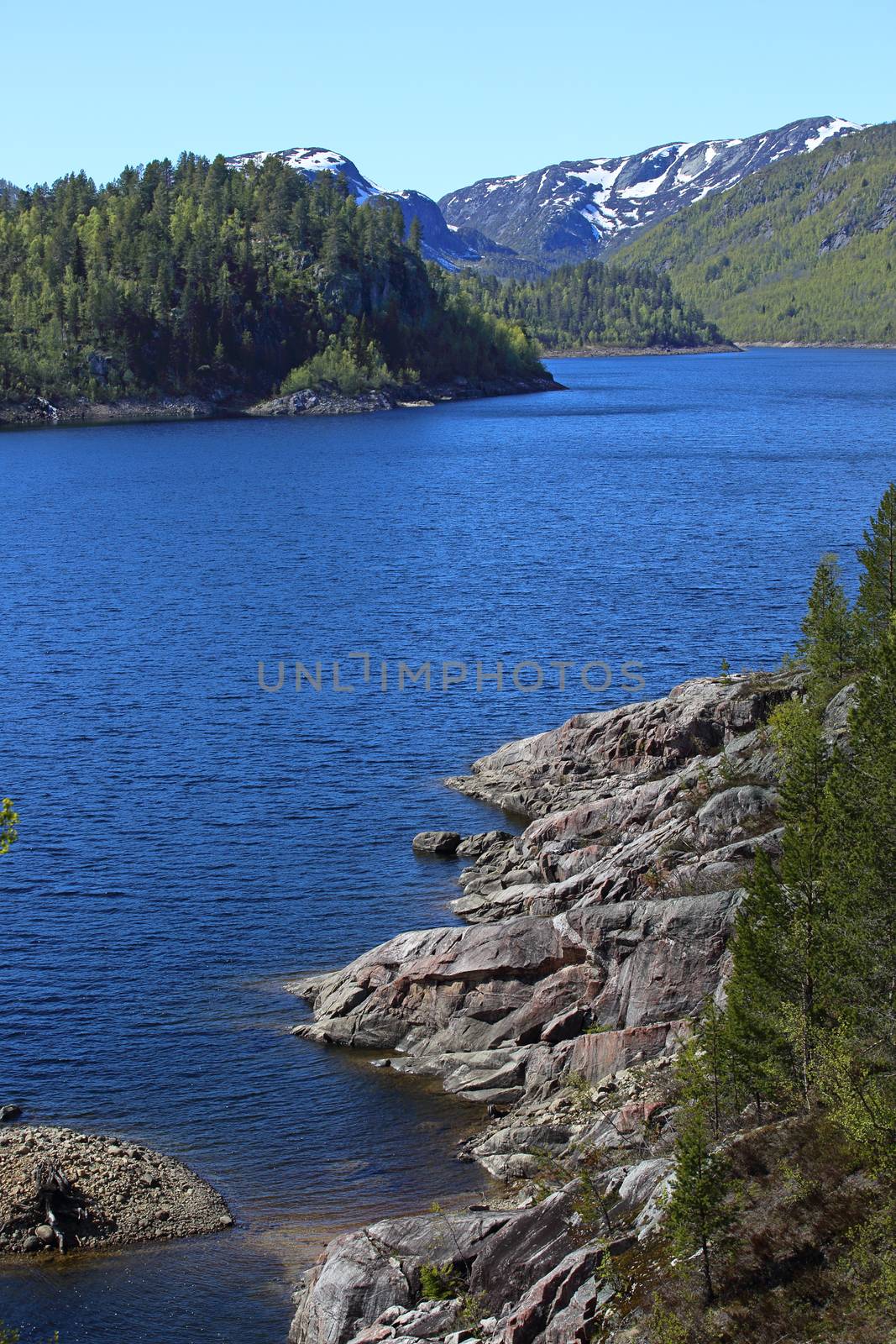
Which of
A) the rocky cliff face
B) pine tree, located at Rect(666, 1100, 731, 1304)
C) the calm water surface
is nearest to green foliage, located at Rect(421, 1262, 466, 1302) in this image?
the rocky cliff face

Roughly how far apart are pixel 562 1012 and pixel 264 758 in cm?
2873

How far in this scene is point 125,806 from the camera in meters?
60.7

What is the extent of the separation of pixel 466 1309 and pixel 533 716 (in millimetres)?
46899

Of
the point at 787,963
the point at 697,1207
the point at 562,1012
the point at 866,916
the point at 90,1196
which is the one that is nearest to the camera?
the point at 697,1207

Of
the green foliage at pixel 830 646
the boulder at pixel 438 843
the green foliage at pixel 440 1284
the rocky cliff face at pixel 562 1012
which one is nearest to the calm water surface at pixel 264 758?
the boulder at pixel 438 843

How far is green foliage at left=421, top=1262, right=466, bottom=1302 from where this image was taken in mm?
28734

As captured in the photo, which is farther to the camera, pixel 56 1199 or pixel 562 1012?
pixel 562 1012

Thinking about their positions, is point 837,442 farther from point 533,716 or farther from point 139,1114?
point 139,1114

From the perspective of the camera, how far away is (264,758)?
67.2m

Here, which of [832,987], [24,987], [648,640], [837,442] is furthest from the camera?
[837,442]

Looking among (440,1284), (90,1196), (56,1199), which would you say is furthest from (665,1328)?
(56,1199)

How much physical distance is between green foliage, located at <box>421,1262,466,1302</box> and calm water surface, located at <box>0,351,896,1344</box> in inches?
167

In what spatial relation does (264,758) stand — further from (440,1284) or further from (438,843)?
(440,1284)

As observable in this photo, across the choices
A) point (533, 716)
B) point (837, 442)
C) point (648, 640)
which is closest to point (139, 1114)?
point (533, 716)
